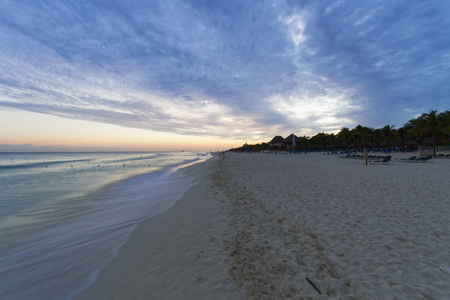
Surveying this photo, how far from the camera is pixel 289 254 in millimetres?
3330

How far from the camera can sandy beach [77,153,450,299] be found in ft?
8.25

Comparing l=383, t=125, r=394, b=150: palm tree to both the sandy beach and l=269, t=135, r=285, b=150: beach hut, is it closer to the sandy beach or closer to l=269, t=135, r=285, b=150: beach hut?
l=269, t=135, r=285, b=150: beach hut

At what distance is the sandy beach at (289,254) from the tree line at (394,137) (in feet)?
112

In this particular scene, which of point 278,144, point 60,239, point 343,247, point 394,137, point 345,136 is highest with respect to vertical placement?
point 345,136

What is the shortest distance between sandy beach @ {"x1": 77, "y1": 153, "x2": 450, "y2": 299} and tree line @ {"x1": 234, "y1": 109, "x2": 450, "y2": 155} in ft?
112

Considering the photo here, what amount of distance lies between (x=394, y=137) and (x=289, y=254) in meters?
73.3

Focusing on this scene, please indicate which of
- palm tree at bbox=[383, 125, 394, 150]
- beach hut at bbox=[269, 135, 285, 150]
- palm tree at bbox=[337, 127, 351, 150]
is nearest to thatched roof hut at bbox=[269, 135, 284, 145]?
beach hut at bbox=[269, 135, 285, 150]

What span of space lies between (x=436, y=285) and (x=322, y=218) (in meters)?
2.48

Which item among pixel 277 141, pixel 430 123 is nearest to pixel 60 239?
pixel 430 123

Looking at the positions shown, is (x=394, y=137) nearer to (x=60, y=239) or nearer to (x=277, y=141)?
(x=277, y=141)

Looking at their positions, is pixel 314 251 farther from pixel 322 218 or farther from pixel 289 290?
pixel 322 218

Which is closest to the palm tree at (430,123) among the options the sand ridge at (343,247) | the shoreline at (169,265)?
the sand ridge at (343,247)

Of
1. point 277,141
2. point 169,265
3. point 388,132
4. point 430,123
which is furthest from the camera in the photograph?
point 277,141

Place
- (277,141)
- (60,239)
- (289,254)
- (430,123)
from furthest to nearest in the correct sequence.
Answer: (277,141) → (430,123) → (60,239) → (289,254)
